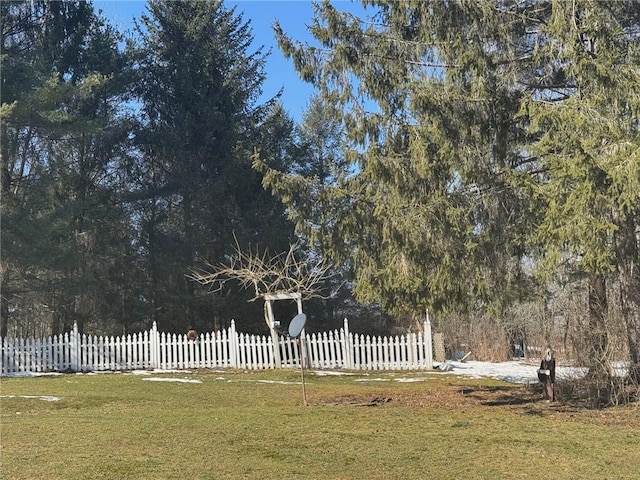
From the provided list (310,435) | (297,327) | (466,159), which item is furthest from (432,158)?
(310,435)

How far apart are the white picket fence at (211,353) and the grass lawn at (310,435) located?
14.8 feet

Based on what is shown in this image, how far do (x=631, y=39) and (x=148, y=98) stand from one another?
19637 millimetres

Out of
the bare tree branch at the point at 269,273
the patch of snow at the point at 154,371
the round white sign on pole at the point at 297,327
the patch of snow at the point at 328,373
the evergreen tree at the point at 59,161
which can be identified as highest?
the evergreen tree at the point at 59,161

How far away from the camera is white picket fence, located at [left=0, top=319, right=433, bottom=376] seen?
15875 mm

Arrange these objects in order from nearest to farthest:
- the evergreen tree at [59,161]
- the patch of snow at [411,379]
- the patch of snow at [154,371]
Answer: the patch of snow at [411,379]
the patch of snow at [154,371]
the evergreen tree at [59,161]

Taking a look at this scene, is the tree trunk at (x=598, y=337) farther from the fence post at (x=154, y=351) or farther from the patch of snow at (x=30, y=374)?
the patch of snow at (x=30, y=374)

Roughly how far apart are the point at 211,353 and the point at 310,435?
9967 mm

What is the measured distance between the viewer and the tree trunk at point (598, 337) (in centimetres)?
885

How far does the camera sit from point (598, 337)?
29.6 ft

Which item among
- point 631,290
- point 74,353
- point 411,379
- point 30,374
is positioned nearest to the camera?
point 631,290

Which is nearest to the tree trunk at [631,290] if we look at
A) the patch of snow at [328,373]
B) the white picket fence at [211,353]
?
the patch of snow at [328,373]

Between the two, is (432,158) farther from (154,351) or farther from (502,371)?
(154,351)

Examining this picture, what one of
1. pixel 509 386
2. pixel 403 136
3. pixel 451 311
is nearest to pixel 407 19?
pixel 403 136

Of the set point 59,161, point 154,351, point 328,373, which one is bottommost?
point 328,373
